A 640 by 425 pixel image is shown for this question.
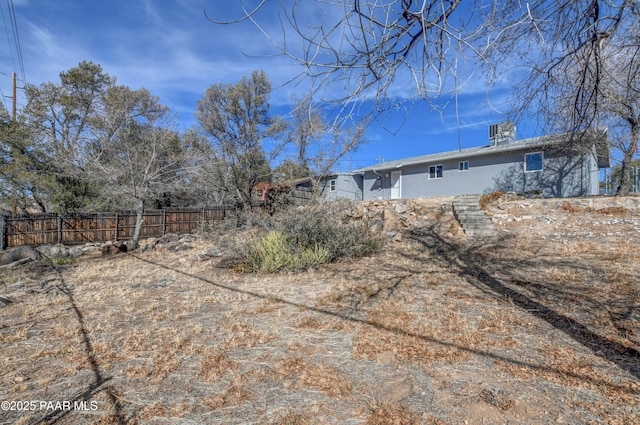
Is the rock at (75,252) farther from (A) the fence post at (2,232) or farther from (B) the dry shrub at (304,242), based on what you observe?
(B) the dry shrub at (304,242)

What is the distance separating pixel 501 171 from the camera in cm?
1316

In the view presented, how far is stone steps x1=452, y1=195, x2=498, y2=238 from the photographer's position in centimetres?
827

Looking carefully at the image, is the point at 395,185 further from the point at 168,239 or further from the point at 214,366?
the point at 214,366

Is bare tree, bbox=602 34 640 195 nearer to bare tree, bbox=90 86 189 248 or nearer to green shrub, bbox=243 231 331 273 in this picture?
green shrub, bbox=243 231 331 273

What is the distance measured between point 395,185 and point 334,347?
584 inches

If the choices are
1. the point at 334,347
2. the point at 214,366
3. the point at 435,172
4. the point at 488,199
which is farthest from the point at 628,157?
the point at 214,366

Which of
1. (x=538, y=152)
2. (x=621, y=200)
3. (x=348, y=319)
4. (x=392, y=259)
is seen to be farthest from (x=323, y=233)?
(x=538, y=152)

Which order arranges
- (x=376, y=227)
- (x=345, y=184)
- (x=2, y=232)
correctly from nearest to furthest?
(x=376, y=227), (x=2, y=232), (x=345, y=184)

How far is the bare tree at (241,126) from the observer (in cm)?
1437

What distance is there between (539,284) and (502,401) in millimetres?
3149

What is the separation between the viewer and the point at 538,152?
39.8ft

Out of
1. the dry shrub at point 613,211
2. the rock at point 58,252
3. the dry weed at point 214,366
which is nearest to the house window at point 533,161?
the dry shrub at point 613,211

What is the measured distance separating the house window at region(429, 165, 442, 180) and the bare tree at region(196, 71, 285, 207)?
7.44 meters

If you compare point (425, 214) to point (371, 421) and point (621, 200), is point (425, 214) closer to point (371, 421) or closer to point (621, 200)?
point (621, 200)
